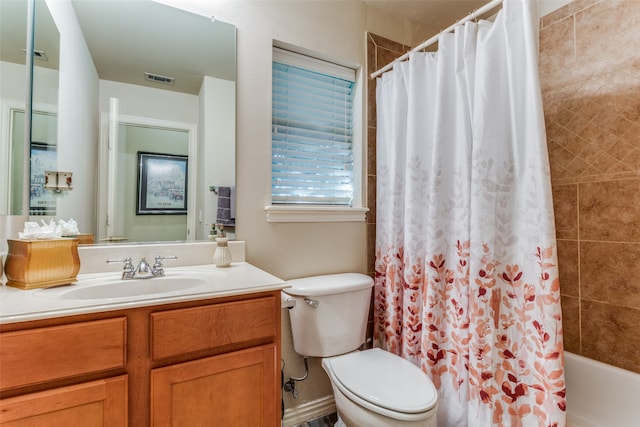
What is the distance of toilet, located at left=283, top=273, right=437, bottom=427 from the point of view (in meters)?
1.05

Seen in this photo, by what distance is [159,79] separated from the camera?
1.34 m

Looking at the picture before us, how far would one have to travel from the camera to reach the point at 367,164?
6.03 ft

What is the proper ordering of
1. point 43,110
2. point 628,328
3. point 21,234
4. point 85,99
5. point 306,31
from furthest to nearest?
point 306,31 < point 628,328 < point 85,99 < point 43,110 < point 21,234

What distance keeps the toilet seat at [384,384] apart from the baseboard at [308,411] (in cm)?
44

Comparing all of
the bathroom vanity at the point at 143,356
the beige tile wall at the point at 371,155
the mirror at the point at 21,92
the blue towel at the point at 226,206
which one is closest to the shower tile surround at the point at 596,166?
the beige tile wall at the point at 371,155

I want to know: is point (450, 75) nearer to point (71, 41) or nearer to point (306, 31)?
point (306, 31)

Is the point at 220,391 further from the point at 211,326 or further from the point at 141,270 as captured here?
the point at 141,270

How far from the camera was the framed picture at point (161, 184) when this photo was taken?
1.31 meters

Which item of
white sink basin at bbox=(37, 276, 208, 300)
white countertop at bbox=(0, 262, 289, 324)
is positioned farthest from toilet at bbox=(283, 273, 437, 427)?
white sink basin at bbox=(37, 276, 208, 300)

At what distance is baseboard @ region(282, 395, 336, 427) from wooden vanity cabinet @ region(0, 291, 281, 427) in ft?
2.11

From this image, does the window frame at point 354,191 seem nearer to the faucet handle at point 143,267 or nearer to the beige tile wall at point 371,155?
the beige tile wall at point 371,155

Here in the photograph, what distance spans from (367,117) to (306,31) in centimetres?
59

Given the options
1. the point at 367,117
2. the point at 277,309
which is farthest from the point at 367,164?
the point at 277,309

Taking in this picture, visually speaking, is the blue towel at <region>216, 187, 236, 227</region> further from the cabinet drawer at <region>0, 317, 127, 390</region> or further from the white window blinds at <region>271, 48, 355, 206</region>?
the cabinet drawer at <region>0, 317, 127, 390</region>
